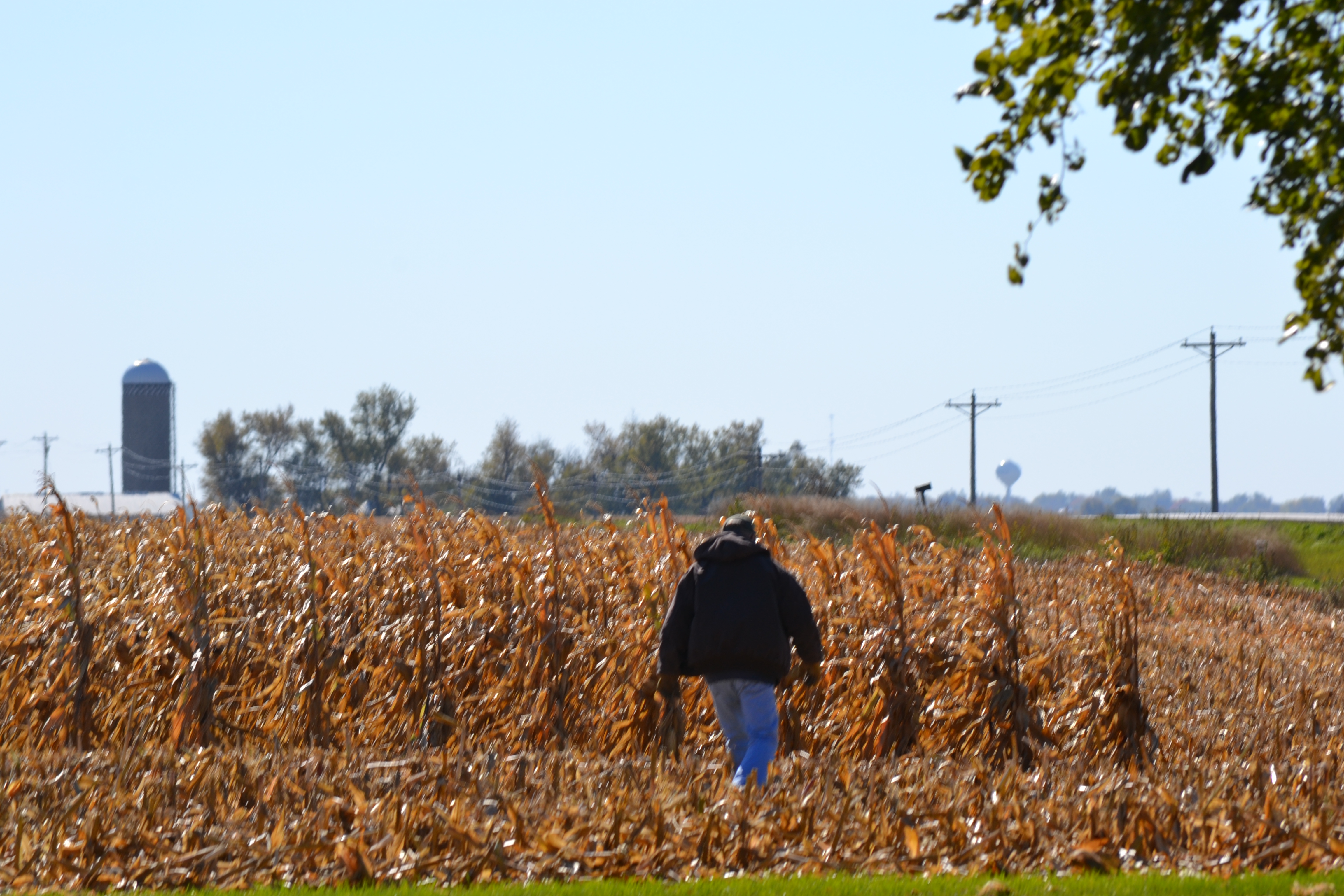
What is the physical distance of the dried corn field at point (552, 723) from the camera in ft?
21.5

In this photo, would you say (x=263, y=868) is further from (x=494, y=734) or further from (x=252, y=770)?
(x=494, y=734)

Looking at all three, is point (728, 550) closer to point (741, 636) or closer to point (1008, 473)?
point (741, 636)

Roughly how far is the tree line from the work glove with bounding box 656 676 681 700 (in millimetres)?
61726

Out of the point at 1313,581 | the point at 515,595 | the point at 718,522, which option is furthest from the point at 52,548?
the point at 1313,581

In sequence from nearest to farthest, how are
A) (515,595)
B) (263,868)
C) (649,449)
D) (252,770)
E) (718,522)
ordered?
(263,868) → (252,770) → (515,595) → (718,522) → (649,449)

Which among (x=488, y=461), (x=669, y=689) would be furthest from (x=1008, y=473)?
(x=669, y=689)

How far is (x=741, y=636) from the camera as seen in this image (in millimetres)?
7848

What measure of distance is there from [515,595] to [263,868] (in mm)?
4015

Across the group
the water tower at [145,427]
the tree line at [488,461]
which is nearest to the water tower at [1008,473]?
the tree line at [488,461]

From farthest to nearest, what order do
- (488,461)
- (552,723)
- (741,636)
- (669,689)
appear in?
1. (488,461)
2. (552,723)
3. (669,689)
4. (741,636)

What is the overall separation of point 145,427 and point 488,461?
1022 inches

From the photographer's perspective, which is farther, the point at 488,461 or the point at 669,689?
the point at 488,461

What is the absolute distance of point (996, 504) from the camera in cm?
963

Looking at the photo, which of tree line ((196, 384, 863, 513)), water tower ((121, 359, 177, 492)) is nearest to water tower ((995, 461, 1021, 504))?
tree line ((196, 384, 863, 513))
